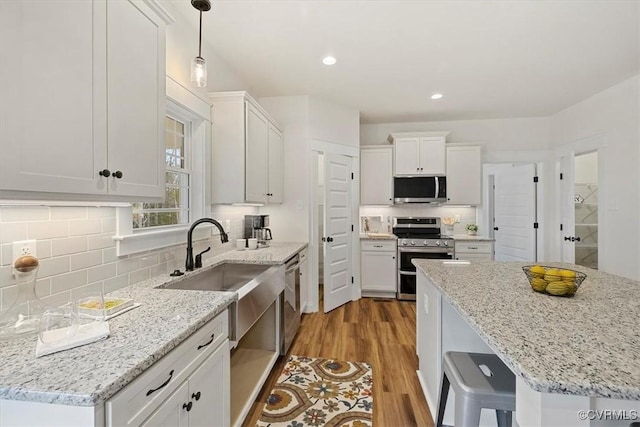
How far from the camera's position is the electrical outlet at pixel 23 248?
1007 millimetres

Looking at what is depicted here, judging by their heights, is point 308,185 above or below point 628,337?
above

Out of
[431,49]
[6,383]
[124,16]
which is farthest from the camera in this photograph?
[431,49]

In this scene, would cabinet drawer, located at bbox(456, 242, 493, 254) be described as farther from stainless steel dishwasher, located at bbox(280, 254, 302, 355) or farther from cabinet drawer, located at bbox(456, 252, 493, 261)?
stainless steel dishwasher, located at bbox(280, 254, 302, 355)

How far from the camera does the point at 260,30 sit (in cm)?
220

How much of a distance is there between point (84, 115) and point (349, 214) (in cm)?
317

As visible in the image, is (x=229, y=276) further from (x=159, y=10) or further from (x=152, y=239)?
(x=159, y=10)

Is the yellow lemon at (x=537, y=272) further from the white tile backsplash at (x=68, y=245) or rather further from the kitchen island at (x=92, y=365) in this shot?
the white tile backsplash at (x=68, y=245)

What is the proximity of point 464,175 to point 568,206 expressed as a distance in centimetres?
142

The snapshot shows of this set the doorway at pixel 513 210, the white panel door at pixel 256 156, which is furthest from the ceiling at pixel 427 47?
the doorway at pixel 513 210

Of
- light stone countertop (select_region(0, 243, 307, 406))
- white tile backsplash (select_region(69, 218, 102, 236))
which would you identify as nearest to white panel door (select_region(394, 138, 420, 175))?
light stone countertop (select_region(0, 243, 307, 406))

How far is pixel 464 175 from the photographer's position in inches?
166

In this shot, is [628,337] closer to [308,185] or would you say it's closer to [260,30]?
[260,30]

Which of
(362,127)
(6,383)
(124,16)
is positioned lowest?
(6,383)

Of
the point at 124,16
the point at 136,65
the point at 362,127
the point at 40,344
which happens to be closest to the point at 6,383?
the point at 40,344
